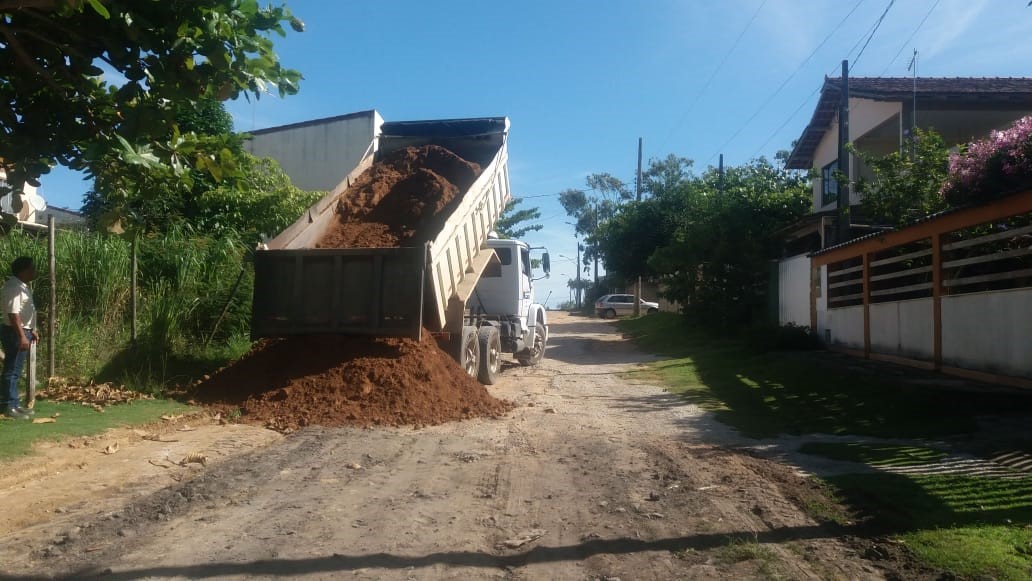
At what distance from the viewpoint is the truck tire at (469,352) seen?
36.6 feet

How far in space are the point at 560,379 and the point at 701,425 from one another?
561 cm

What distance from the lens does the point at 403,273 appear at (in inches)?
379

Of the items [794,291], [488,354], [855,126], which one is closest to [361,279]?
[488,354]

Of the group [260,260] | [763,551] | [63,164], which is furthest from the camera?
[260,260]

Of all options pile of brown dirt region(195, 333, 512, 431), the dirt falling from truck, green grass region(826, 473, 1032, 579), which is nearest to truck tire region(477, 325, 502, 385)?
the dirt falling from truck

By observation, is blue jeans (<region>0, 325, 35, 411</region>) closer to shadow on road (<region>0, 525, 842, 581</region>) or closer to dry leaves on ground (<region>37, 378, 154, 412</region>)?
dry leaves on ground (<region>37, 378, 154, 412</region>)

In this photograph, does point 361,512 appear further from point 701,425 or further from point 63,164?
point 701,425

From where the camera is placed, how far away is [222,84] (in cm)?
646

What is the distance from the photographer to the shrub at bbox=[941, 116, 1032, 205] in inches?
420

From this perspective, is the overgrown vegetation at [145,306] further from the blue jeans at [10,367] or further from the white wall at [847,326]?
the white wall at [847,326]

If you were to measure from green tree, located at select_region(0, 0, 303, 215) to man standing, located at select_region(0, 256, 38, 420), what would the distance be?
186cm

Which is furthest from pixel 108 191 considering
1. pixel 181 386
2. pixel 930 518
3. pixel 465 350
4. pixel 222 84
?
pixel 930 518

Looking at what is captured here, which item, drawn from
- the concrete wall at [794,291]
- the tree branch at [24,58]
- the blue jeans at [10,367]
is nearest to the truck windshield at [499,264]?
the concrete wall at [794,291]

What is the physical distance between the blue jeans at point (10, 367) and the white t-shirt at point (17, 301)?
0.14m
